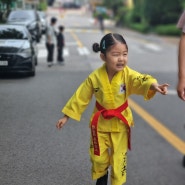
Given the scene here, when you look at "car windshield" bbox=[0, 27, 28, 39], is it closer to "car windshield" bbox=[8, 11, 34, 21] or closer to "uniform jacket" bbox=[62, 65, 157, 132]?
"uniform jacket" bbox=[62, 65, 157, 132]

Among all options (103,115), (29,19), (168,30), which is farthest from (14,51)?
(168,30)

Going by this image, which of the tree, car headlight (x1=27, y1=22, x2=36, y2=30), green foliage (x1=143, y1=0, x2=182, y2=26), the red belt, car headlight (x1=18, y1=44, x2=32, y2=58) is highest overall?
the red belt

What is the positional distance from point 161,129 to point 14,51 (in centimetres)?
252

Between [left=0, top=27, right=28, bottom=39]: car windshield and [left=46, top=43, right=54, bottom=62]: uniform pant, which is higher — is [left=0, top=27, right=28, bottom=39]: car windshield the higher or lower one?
the higher one

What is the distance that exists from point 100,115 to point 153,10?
3036cm

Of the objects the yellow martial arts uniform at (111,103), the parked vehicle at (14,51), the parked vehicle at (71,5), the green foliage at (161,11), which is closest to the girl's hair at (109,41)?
the yellow martial arts uniform at (111,103)

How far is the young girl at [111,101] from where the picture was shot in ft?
10.6

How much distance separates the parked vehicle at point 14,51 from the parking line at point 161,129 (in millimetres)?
2059

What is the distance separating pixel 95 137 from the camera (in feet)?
11.1

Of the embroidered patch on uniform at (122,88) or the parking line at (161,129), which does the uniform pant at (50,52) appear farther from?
the embroidered patch on uniform at (122,88)

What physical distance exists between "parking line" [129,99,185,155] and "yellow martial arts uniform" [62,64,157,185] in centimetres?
268

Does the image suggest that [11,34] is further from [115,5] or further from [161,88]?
[115,5]

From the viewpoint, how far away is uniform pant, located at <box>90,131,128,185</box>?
342 cm

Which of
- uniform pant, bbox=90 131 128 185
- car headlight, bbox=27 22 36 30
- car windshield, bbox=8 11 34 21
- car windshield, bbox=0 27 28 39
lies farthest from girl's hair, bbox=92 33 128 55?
car windshield, bbox=8 11 34 21
